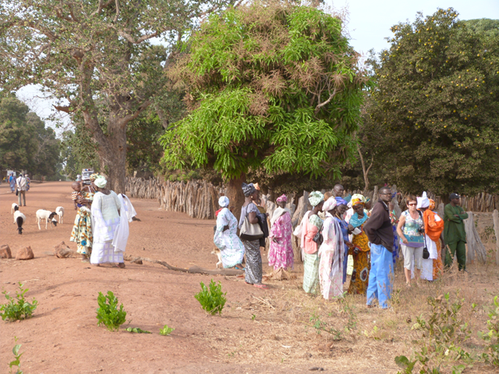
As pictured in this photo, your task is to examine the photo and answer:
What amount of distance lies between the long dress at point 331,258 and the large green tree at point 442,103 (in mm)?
10746

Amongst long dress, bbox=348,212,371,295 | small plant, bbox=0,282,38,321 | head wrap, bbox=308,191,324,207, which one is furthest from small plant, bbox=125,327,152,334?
long dress, bbox=348,212,371,295

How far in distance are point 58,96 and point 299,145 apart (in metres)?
9.02

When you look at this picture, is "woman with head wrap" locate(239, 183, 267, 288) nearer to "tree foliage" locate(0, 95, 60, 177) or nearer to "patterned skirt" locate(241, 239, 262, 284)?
"patterned skirt" locate(241, 239, 262, 284)

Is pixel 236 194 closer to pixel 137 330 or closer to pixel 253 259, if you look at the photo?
pixel 253 259

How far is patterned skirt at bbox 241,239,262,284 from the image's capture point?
26.5 ft

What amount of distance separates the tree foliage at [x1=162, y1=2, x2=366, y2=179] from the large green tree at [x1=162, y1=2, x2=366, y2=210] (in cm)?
2

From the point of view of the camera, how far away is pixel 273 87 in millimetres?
10164

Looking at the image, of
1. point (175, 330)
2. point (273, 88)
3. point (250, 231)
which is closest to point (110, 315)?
point (175, 330)

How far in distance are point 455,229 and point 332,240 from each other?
3.81 metres

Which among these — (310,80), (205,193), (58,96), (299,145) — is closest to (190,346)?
(299,145)

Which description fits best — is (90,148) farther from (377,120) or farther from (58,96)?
(377,120)

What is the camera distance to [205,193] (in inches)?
906

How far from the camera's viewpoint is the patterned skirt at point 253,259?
26.5ft

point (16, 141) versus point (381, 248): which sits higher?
point (16, 141)
